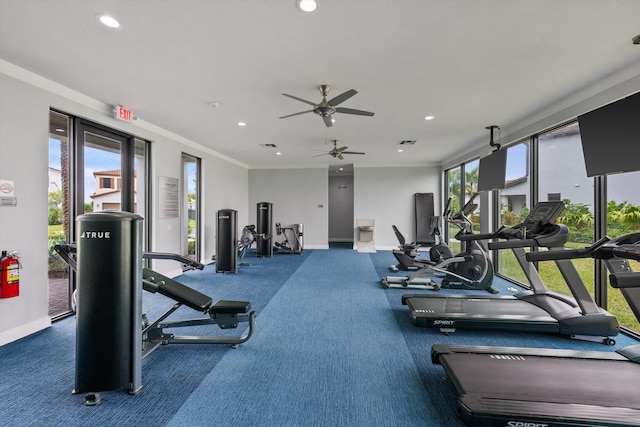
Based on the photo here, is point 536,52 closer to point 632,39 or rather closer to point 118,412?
point 632,39

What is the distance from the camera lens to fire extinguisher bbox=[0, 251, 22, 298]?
266cm

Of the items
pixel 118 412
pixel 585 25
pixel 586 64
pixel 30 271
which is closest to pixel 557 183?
pixel 586 64

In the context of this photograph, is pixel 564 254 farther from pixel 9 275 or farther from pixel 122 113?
pixel 122 113

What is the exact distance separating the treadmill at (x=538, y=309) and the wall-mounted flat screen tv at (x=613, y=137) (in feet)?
2.06

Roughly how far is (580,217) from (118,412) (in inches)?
206

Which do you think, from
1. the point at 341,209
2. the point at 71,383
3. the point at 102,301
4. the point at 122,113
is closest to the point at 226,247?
the point at 122,113

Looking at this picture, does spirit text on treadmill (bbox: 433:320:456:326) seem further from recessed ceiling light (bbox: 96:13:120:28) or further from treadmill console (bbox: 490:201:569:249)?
recessed ceiling light (bbox: 96:13:120:28)

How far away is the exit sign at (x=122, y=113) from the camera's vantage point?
395 cm

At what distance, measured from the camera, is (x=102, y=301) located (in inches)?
73.0

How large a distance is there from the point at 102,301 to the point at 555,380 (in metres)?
3.15

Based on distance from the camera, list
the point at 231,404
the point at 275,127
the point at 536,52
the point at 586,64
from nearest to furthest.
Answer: the point at 231,404, the point at 536,52, the point at 586,64, the point at 275,127

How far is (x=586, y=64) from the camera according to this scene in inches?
111

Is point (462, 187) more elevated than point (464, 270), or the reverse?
point (462, 187)

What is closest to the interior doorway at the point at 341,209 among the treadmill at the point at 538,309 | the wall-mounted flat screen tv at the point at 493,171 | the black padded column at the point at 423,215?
the black padded column at the point at 423,215
